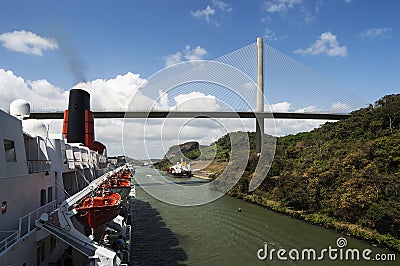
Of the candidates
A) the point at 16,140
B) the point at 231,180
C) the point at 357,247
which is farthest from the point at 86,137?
the point at 231,180

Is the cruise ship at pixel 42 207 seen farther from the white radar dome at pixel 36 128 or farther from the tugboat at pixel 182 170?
the tugboat at pixel 182 170

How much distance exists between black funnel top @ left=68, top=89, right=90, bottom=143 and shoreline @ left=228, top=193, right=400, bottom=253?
882 centimetres

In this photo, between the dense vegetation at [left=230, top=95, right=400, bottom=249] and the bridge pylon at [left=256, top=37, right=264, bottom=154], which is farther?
the bridge pylon at [left=256, top=37, right=264, bottom=154]

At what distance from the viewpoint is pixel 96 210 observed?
18.0 feet

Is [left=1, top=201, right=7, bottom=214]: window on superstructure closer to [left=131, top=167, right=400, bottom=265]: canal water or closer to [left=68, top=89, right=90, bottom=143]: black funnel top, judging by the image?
[left=131, top=167, right=400, bottom=265]: canal water

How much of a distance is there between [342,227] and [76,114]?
31.9 feet

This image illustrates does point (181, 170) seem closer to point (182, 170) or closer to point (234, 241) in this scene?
point (182, 170)

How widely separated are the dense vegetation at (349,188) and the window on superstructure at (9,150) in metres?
9.04

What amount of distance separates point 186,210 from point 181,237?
507cm

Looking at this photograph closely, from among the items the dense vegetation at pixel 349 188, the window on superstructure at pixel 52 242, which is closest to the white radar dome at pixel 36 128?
the window on superstructure at pixel 52 242

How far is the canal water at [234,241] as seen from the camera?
25.3 feet

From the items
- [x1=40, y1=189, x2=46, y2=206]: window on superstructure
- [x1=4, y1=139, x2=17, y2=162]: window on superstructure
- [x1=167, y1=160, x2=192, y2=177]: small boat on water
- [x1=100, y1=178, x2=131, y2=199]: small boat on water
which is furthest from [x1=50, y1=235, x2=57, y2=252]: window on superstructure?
[x1=167, y1=160, x2=192, y2=177]: small boat on water

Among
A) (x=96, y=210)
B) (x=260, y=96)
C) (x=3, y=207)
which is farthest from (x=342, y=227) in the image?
(x=260, y=96)

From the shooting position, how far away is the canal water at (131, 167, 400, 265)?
25.3 feet
